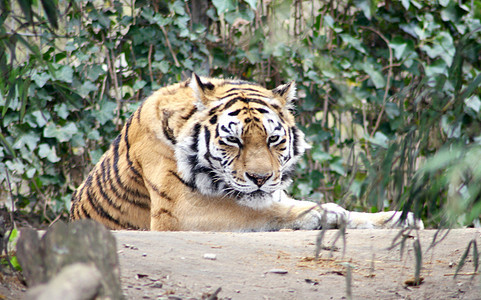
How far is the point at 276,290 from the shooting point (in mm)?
2252

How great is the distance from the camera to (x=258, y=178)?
340 cm

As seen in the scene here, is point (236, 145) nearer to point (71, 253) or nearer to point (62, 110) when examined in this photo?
point (71, 253)

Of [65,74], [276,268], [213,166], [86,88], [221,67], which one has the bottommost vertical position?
[276,268]

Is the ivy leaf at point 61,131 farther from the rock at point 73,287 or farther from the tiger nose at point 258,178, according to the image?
the rock at point 73,287

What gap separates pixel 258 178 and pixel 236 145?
277 mm

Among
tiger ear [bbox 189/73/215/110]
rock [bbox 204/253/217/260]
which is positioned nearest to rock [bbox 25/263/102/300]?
rock [bbox 204/253/217/260]

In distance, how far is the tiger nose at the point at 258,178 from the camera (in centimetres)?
340

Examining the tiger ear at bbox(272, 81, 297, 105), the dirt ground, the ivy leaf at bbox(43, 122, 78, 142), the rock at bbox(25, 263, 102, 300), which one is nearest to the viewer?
the rock at bbox(25, 263, 102, 300)

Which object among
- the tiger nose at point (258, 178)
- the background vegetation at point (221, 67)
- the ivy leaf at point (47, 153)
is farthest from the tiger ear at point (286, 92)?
the ivy leaf at point (47, 153)

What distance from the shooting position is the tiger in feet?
11.5

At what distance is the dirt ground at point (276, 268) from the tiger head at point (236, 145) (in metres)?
0.49

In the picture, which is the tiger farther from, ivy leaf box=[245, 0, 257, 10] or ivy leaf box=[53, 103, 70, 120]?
ivy leaf box=[53, 103, 70, 120]

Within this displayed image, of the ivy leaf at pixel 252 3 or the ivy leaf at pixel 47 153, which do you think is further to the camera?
the ivy leaf at pixel 47 153

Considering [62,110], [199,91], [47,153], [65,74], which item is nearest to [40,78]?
[65,74]
